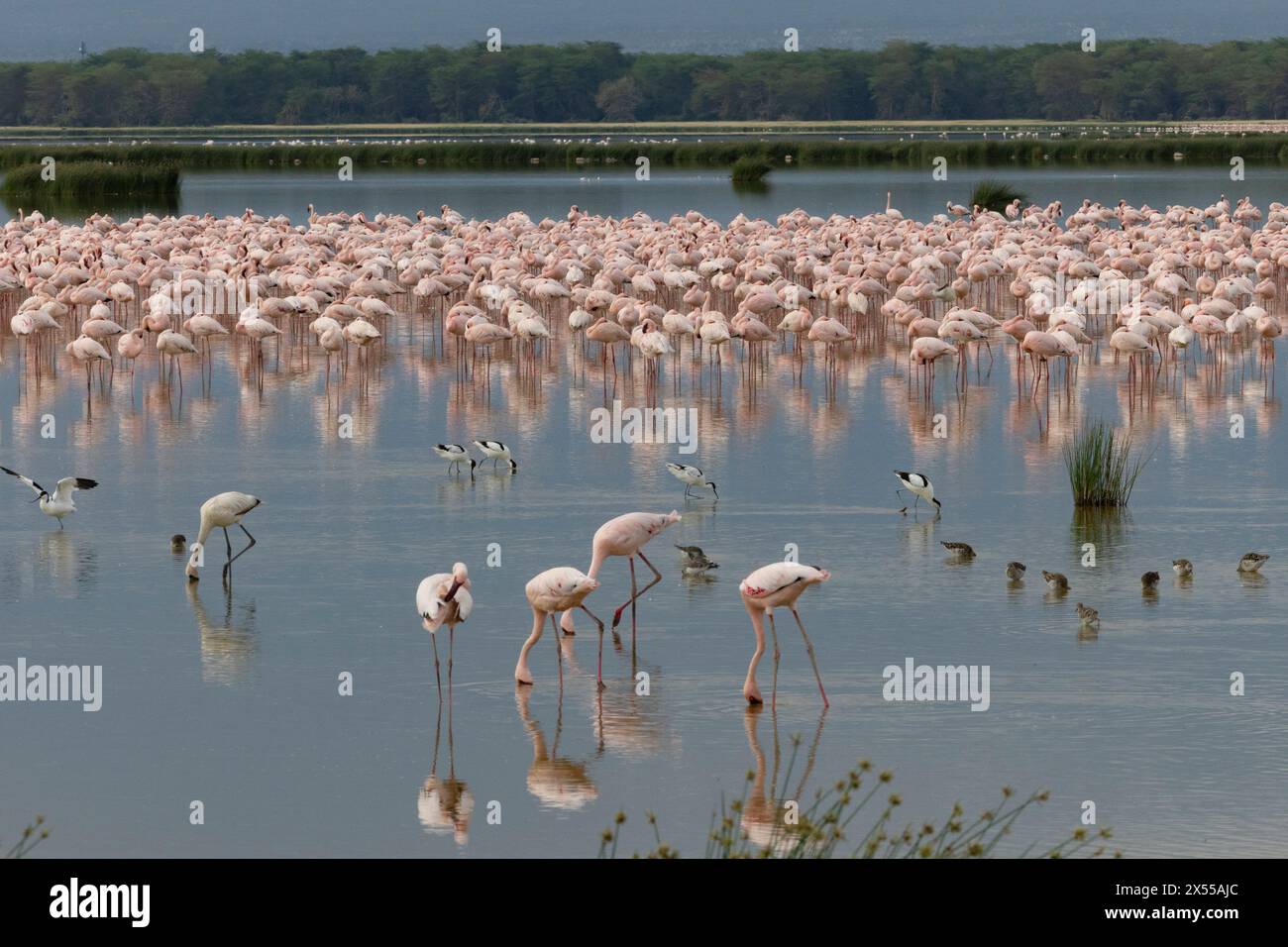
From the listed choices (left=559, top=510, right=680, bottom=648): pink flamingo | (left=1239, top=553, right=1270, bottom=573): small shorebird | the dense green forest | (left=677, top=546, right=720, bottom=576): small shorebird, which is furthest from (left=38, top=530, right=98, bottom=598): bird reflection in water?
the dense green forest

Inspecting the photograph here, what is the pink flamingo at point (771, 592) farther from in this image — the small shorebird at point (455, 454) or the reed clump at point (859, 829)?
the small shorebird at point (455, 454)

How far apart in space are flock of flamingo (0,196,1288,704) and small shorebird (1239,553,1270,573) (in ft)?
12.9

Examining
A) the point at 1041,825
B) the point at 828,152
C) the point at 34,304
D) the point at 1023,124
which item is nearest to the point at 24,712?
the point at 1041,825

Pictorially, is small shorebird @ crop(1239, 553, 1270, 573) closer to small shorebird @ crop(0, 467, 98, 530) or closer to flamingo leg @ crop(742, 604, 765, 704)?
flamingo leg @ crop(742, 604, 765, 704)

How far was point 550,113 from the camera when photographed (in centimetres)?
14538

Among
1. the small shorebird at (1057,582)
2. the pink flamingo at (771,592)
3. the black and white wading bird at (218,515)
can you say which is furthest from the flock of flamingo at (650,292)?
the pink flamingo at (771,592)

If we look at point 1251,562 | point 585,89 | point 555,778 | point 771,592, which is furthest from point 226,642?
point 585,89

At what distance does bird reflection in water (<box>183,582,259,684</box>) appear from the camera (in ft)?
35.5

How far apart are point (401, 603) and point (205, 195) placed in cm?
4912

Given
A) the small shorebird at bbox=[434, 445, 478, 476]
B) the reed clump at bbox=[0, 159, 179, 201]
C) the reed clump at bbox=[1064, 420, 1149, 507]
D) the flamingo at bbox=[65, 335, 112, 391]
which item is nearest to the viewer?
the reed clump at bbox=[1064, 420, 1149, 507]

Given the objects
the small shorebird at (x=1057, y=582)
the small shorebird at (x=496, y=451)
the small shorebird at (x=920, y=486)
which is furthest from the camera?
the small shorebird at (x=496, y=451)

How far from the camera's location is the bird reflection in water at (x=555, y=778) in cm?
892

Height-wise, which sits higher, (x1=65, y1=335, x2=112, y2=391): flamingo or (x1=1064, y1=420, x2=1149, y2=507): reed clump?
(x1=65, y1=335, x2=112, y2=391): flamingo

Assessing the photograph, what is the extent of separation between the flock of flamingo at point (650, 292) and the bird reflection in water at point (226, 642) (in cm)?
352
